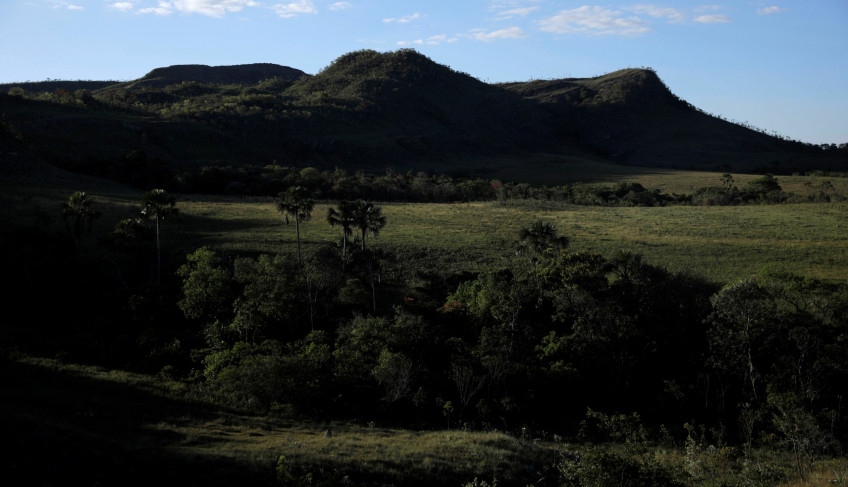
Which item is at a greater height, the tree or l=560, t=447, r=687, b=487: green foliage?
the tree

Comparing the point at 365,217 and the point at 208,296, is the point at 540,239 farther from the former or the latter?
the point at 208,296

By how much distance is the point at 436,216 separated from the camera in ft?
251

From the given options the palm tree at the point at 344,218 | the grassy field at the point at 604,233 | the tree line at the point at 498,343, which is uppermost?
the palm tree at the point at 344,218

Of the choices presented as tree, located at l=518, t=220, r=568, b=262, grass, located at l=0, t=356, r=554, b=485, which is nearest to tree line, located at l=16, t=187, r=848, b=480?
tree, located at l=518, t=220, r=568, b=262

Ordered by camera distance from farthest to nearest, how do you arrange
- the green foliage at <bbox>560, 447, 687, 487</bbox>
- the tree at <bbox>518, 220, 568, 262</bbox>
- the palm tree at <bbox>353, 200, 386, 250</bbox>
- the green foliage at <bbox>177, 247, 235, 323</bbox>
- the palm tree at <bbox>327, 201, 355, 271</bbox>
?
the tree at <bbox>518, 220, 568, 262</bbox>, the palm tree at <bbox>353, 200, 386, 250</bbox>, the palm tree at <bbox>327, 201, 355, 271</bbox>, the green foliage at <bbox>177, 247, 235, 323</bbox>, the green foliage at <bbox>560, 447, 687, 487</bbox>

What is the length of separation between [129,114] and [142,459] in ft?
487

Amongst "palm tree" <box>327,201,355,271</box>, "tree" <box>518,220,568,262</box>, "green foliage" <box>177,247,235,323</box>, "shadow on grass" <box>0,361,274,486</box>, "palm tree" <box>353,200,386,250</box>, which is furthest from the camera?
"tree" <box>518,220,568,262</box>

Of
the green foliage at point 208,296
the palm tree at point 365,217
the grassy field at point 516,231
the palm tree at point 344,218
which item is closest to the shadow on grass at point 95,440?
the green foliage at point 208,296

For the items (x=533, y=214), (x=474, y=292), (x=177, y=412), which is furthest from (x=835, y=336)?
(x=533, y=214)

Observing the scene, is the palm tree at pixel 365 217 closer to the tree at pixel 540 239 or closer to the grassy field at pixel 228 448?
the tree at pixel 540 239

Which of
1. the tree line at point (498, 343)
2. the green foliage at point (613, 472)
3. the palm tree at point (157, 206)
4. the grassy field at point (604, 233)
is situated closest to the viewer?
the green foliage at point (613, 472)

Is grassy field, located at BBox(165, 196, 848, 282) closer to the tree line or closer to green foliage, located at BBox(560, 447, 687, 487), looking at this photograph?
the tree line

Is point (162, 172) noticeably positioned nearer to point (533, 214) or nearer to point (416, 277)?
point (533, 214)

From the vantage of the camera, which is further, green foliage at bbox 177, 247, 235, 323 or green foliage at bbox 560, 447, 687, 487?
green foliage at bbox 177, 247, 235, 323
